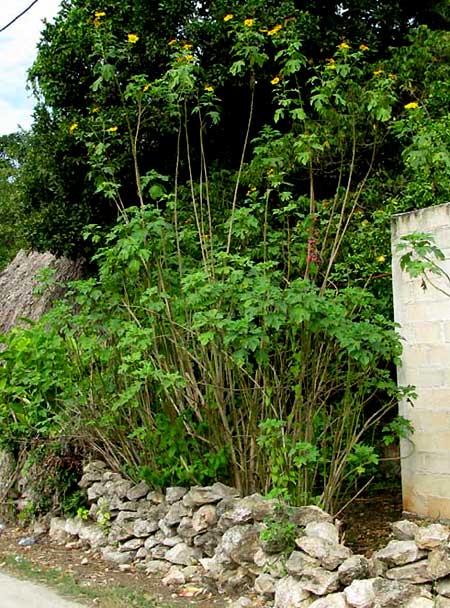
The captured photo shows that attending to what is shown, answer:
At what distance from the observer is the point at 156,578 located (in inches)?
223

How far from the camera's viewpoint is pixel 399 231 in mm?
6066

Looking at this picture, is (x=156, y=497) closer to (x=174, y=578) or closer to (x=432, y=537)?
(x=174, y=578)

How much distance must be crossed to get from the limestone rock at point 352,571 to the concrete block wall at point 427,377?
4.44 ft

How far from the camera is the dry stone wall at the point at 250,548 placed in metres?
4.24

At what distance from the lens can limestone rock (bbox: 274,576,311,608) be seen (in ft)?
14.8

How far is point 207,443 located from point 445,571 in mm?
2306

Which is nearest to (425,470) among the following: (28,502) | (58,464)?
(58,464)

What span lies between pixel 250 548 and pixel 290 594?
0.63m

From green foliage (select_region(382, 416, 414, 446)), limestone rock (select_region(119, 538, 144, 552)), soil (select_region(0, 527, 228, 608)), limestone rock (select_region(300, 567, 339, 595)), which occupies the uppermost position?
green foliage (select_region(382, 416, 414, 446))

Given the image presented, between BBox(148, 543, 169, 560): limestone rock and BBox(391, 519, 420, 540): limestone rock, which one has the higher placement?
BBox(391, 519, 420, 540): limestone rock

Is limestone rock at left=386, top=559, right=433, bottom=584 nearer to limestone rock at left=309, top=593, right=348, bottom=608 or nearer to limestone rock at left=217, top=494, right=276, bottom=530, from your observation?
limestone rock at left=309, top=593, right=348, bottom=608

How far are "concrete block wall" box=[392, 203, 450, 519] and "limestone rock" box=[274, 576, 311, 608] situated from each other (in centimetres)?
147

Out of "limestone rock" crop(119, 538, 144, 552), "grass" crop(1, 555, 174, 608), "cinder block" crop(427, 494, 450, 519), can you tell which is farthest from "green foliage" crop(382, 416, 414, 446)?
"limestone rock" crop(119, 538, 144, 552)

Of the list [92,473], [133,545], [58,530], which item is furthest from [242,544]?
[58,530]
